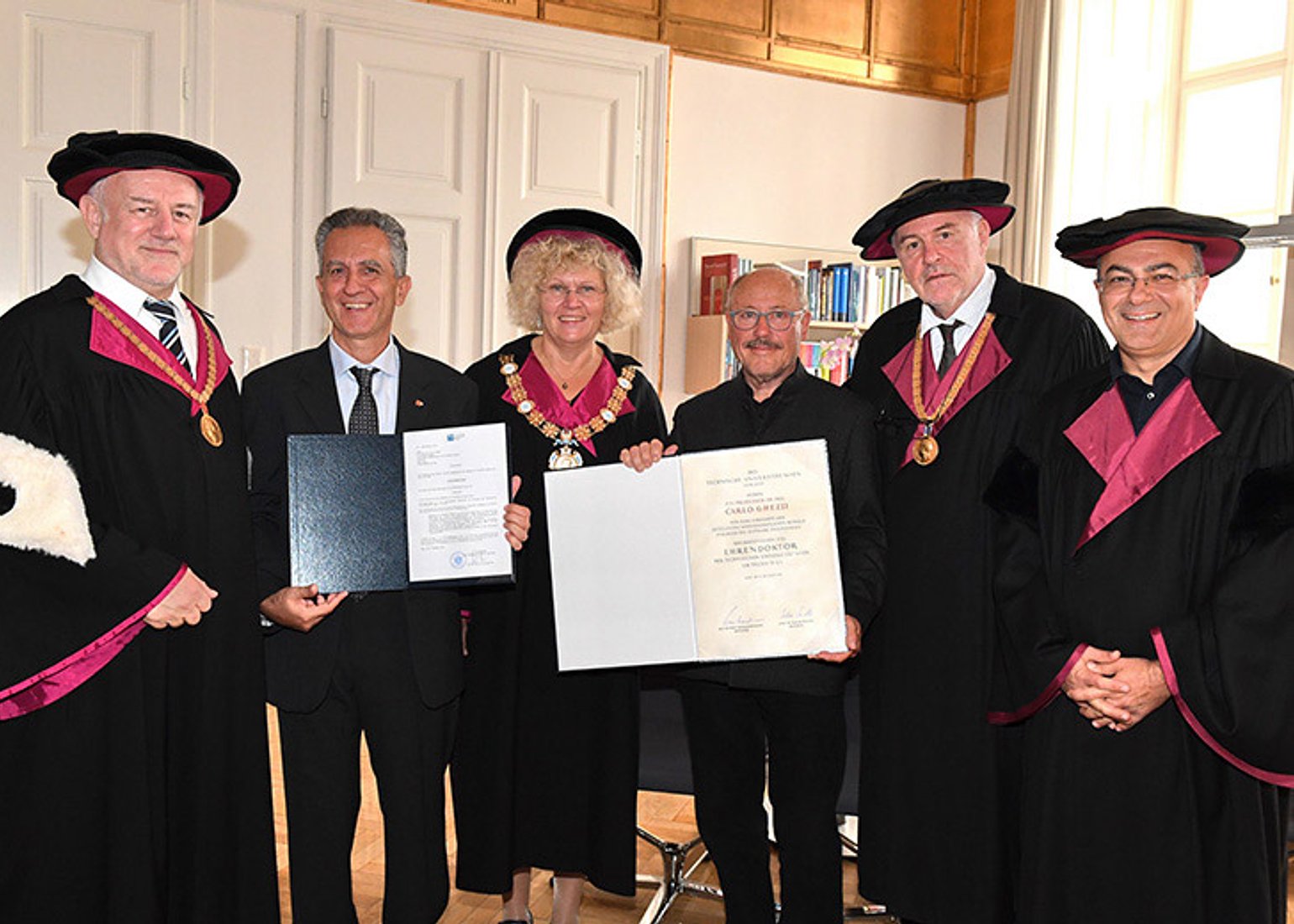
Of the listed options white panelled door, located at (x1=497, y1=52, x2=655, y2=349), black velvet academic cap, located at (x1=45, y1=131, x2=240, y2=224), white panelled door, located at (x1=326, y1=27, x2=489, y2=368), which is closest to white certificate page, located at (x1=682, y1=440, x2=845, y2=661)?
black velvet academic cap, located at (x1=45, y1=131, x2=240, y2=224)

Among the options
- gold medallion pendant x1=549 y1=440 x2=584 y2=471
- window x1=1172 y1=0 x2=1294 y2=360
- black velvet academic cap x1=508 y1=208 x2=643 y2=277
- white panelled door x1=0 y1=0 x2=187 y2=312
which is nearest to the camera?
gold medallion pendant x1=549 y1=440 x2=584 y2=471

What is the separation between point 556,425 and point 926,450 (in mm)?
906

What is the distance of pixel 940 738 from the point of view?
2.92 metres

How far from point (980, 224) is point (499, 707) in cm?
168

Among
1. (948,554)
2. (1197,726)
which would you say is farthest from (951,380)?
(1197,726)

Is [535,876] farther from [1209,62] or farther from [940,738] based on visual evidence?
[1209,62]

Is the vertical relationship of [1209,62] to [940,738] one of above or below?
above

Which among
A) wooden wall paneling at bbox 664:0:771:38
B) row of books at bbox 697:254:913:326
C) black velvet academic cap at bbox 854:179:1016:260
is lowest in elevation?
black velvet academic cap at bbox 854:179:1016:260

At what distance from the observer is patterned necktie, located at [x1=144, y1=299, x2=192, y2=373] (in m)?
2.53

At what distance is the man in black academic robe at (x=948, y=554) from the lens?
2.87m

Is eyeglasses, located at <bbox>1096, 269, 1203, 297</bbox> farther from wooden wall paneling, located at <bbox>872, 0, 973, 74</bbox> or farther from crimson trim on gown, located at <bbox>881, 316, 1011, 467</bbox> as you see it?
wooden wall paneling, located at <bbox>872, 0, 973, 74</bbox>

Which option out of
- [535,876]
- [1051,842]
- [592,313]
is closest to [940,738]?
[1051,842]

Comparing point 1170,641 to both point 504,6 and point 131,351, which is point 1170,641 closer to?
point 131,351

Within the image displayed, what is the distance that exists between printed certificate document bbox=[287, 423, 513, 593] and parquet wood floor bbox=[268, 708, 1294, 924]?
3.40ft
